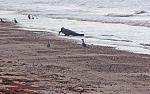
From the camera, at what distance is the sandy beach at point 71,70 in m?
8.80

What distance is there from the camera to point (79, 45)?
17797 millimetres

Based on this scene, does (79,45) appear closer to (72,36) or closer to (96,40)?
(96,40)

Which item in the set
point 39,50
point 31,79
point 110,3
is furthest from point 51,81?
point 110,3

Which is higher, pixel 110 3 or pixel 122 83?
pixel 122 83

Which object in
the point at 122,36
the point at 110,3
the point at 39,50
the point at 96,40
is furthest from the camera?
the point at 110,3

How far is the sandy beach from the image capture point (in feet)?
28.9

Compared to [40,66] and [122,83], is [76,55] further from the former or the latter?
[122,83]

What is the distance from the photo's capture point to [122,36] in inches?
855

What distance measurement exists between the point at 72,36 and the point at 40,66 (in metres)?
10.9

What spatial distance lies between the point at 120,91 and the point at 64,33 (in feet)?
46.9

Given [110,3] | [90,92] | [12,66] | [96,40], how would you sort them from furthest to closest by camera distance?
[110,3] → [96,40] → [12,66] → [90,92]

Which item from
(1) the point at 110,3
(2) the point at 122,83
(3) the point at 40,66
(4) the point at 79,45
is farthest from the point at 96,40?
(1) the point at 110,3

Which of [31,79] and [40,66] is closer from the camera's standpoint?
[31,79]

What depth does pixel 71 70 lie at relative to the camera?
11219 mm
